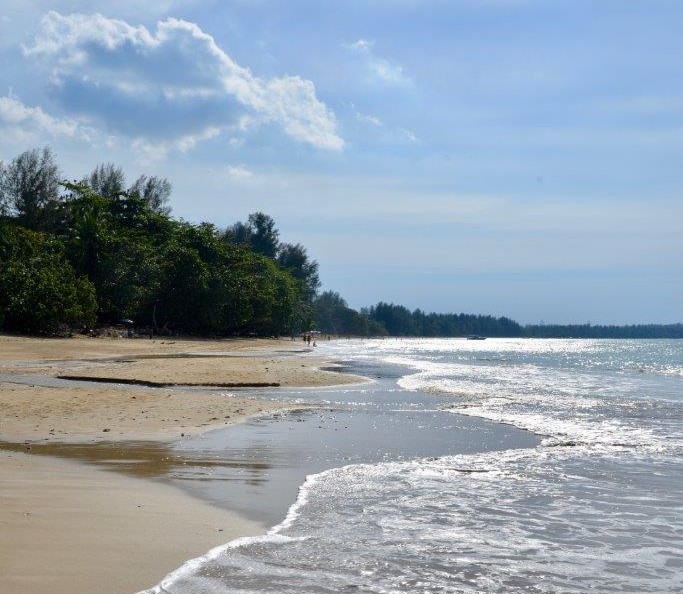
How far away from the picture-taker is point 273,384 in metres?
25.2

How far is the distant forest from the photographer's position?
4906 cm

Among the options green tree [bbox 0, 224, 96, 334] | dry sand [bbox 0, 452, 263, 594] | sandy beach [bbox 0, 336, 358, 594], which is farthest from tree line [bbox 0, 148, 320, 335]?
dry sand [bbox 0, 452, 263, 594]

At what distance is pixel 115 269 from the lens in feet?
203

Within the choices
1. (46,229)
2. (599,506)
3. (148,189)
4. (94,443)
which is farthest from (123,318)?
(599,506)

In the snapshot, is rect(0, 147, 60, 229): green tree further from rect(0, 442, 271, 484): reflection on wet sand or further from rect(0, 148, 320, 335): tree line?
rect(0, 442, 271, 484): reflection on wet sand

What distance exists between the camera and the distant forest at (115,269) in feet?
161

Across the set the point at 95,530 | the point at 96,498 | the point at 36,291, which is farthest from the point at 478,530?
the point at 36,291

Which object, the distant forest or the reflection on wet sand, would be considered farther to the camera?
the distant forest

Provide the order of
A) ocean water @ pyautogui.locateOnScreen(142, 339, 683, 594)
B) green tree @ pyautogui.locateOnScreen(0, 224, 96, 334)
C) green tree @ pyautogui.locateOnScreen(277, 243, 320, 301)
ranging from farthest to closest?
green tree @ pyautogui.locateOnScreen(277, 243, 320, 301) < green tree @ pyautogui.locateOnScreen(0, 224, 96, 334) < ocean water @ pyautogui.locateOnScreen(142, 339, 683, 594)

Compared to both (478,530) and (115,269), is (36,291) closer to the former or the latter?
(115,269)

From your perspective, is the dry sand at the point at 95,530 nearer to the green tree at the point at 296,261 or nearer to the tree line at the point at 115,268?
the tree line at the point at 115,268

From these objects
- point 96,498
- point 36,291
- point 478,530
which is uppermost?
point 36,291

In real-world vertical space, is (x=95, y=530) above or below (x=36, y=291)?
below

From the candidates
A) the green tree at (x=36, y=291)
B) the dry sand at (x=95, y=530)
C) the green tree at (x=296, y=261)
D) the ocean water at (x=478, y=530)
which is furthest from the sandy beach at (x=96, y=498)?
the green tree at (x=296, y=261)
